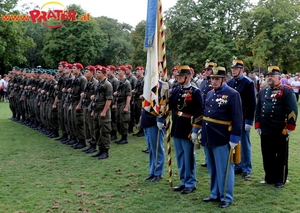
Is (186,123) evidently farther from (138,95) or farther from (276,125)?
(138,95)

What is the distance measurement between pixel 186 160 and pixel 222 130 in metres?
0.90

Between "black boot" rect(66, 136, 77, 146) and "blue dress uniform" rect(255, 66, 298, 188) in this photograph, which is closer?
"blue dress uniform" rect(255, 66, 298, 188)

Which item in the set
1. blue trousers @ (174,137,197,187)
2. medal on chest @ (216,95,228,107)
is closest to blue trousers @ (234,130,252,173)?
blue trousers @ (174,137,197,187)

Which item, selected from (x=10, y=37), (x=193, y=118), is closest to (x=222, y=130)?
(x=193, y=118)

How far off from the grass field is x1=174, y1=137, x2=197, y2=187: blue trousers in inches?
8.9

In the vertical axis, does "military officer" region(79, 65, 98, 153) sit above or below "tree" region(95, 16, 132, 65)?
below

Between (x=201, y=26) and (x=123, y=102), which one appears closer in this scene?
(x=123, y=102)

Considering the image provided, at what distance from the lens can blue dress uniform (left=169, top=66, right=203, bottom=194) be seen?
18.2 ft

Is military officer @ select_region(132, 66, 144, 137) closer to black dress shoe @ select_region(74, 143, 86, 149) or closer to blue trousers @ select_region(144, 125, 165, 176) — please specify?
black dress shoe @ select_region(74, 143, 86, 149)

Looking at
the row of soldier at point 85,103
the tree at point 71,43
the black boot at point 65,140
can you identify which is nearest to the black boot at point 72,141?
the row of soldier at point 85,103

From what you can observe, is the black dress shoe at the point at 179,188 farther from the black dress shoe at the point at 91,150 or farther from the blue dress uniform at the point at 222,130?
the black dress shoe at the point at 91,150

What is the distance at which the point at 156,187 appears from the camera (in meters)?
6.00

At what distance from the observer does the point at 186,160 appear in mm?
5609

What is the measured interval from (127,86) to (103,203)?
482 centimetres
